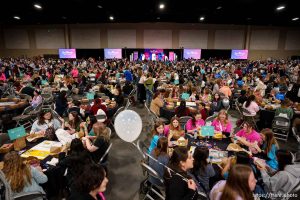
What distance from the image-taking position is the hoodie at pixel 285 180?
313cm

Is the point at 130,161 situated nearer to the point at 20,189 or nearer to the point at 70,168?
the point at 70,168

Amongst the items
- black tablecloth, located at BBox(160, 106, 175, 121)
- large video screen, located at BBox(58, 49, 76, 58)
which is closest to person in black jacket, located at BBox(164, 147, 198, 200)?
black tablecloth, located at BBox(160, 106, 175, 121)

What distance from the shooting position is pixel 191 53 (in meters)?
25.8

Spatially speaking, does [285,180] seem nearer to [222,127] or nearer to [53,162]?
[222,127]

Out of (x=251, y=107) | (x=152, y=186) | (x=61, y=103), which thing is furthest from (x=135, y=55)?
(x=152, y=186)

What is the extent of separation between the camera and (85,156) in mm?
3471

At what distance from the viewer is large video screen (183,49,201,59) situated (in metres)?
25.7

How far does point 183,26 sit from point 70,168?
81.9 ft

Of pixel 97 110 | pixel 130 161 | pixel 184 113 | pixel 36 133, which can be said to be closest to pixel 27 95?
pixel 97 110

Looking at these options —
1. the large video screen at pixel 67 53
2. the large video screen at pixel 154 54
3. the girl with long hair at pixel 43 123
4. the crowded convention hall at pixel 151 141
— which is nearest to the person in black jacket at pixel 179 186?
the crowded convention hall at pixel 151 141

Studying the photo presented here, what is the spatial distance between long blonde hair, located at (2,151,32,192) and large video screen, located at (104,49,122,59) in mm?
23813

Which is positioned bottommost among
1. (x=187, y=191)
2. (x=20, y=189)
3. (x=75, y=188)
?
(x=20, y=189)

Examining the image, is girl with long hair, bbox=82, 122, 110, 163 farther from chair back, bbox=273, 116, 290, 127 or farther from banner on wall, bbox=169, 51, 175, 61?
banner on wall, bbox=169, 51, 175, 61

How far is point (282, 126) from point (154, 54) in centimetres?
2018
